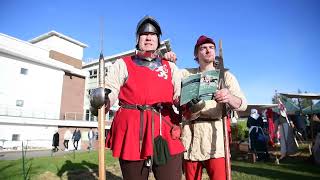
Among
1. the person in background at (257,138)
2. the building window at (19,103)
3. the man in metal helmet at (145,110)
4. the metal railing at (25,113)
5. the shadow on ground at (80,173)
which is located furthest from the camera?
the building window at (19,103)

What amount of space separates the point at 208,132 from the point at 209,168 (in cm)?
34

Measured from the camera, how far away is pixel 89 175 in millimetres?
6938

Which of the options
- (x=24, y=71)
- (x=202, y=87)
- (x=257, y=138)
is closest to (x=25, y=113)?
(x=24, y=71)

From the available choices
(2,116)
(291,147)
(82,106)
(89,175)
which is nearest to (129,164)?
(89,175)

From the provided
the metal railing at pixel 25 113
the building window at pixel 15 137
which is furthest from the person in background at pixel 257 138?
the metal railing at pixel 25 113

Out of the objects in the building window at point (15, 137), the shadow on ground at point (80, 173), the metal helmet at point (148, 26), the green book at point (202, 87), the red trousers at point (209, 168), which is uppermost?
the metal helmet at point (148, 26)

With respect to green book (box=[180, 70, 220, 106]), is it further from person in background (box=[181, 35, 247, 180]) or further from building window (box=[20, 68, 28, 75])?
building window (box=[20, 68, 28, 75])

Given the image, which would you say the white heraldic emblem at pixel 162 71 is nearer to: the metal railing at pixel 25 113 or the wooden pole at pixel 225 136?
the wooden pole at pixel 225 136

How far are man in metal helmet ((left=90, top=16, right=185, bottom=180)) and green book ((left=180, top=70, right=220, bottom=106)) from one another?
13 cm

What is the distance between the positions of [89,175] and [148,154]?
16.3ft

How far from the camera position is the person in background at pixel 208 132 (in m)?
2.77

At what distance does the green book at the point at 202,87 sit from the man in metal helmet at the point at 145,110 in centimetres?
13

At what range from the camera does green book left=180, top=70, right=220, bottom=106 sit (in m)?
2.68

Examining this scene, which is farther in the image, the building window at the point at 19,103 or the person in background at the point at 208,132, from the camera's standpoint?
the building window at the point at 19,103
